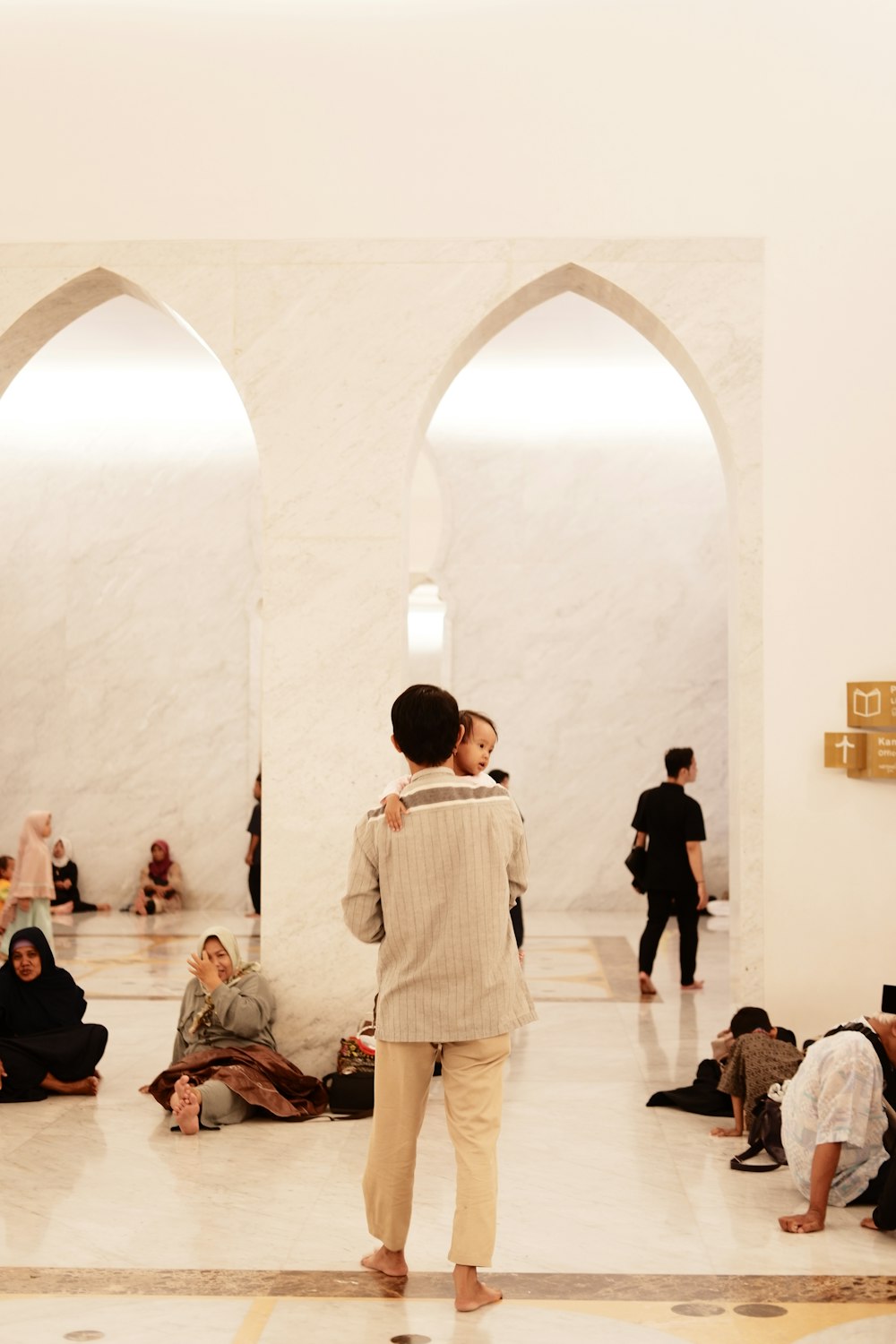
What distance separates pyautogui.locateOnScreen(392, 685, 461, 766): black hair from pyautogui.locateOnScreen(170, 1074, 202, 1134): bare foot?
209 centimetres

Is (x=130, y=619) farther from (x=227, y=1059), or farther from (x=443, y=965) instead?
(x=443, y=965)

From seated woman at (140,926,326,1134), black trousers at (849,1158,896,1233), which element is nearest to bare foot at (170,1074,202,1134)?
seated woman at (140,926,326,1134)

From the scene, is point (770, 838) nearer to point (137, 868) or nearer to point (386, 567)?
point (386, 567)

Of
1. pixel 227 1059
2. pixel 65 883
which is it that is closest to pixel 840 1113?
pixel 227 1059

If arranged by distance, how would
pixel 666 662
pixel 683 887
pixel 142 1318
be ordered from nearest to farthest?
pixel 142 1318
pixel 683 887
pixel 666 662

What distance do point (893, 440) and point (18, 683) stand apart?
27.1 feet

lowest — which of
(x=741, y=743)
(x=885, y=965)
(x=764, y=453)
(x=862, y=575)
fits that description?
(x=885, y=965)

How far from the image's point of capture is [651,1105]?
5.24 metres

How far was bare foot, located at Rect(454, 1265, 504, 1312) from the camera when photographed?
3326 millimetres

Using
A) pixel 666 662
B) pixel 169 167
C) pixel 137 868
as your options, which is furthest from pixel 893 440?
pixel 137 868

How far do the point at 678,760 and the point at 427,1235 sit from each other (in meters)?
4.11

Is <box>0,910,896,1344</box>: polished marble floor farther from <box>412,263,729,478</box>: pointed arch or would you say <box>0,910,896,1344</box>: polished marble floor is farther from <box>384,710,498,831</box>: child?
<box>412,263,729,478</box>: pointed arch

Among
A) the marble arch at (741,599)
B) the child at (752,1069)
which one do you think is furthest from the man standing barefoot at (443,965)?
the marble arch at (741,599)

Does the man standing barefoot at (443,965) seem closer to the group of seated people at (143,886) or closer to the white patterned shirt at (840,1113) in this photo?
the white patterned shirt at (840,1113)
